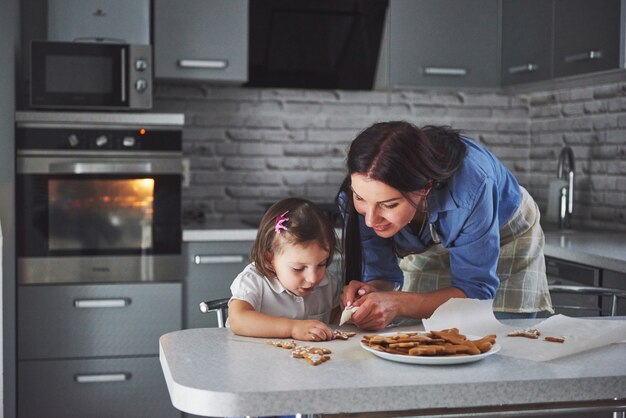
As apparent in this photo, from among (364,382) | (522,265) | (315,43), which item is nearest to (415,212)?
(522,265)

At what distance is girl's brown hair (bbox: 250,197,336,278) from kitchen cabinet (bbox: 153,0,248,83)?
1.79 metres

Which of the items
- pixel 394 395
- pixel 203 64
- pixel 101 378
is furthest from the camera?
pixel 203 64

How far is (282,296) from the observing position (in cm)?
203

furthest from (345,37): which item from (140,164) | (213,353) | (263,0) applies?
(213,353)

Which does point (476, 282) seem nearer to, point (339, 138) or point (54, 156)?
point (54, 156)

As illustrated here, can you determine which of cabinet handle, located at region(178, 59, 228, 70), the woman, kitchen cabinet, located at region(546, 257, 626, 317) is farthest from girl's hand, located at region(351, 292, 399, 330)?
cabinet handle, located at region(178, 59, 228, 70)

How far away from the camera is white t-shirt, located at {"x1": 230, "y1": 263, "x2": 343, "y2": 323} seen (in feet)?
6.36

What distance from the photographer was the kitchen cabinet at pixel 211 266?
349 centimetres

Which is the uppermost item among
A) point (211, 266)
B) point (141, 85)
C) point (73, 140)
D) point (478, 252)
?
point (141, 85)

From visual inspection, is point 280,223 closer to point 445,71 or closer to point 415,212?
point 415,212

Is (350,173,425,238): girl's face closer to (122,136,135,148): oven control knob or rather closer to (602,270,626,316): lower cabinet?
(602,270,626,316): lower cabinet

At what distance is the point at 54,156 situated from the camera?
342cm

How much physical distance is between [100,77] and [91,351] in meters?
1.08

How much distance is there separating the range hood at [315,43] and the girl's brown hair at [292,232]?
1947 millimetres
